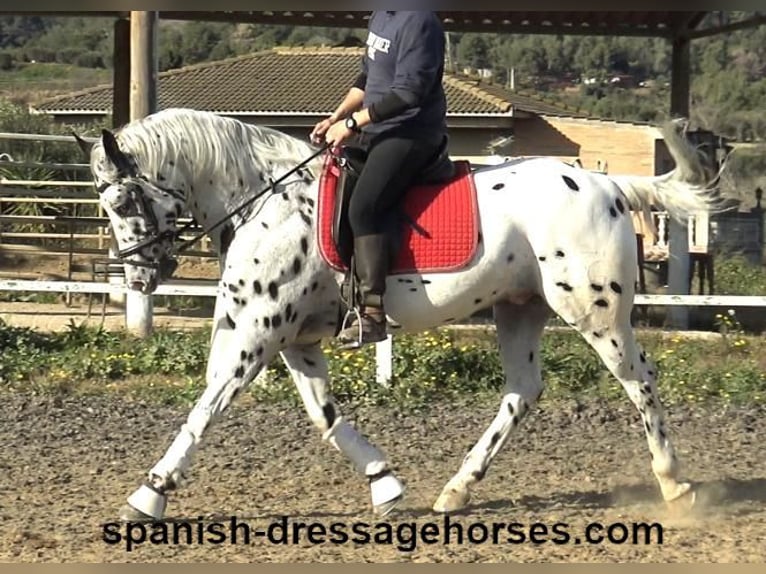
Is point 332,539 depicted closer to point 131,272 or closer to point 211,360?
point 211,360

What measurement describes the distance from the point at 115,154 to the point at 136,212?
0.29 m

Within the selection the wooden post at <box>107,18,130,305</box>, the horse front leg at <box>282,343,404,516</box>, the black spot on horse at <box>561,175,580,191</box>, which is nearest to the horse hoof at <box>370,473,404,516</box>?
the horse front leg at <box>282,343,404,516</box>

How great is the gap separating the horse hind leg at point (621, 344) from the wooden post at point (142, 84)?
567cm

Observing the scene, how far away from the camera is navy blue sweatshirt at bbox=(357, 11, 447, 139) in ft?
19.1

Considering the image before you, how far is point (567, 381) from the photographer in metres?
9.44

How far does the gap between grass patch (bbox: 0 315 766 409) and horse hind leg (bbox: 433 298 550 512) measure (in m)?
2.40

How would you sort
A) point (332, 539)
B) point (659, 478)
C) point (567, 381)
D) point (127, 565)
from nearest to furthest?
point (127, 565) < point (332, 539) < point (659, 478) < point (567, 381)

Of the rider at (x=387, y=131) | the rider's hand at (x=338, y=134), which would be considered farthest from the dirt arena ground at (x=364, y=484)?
the rider's hand at (x=338, y=134)

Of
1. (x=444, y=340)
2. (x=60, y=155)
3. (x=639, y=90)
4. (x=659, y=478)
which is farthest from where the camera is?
(x=639, y=90)

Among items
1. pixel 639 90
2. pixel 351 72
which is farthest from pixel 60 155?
Answer: pixel 639 90

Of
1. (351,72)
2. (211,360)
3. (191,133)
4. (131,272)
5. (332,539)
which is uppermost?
(351,72)

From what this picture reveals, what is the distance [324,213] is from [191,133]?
2.41ft

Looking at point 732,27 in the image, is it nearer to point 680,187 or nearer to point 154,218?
point 680,187

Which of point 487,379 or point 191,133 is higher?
point 191,133
